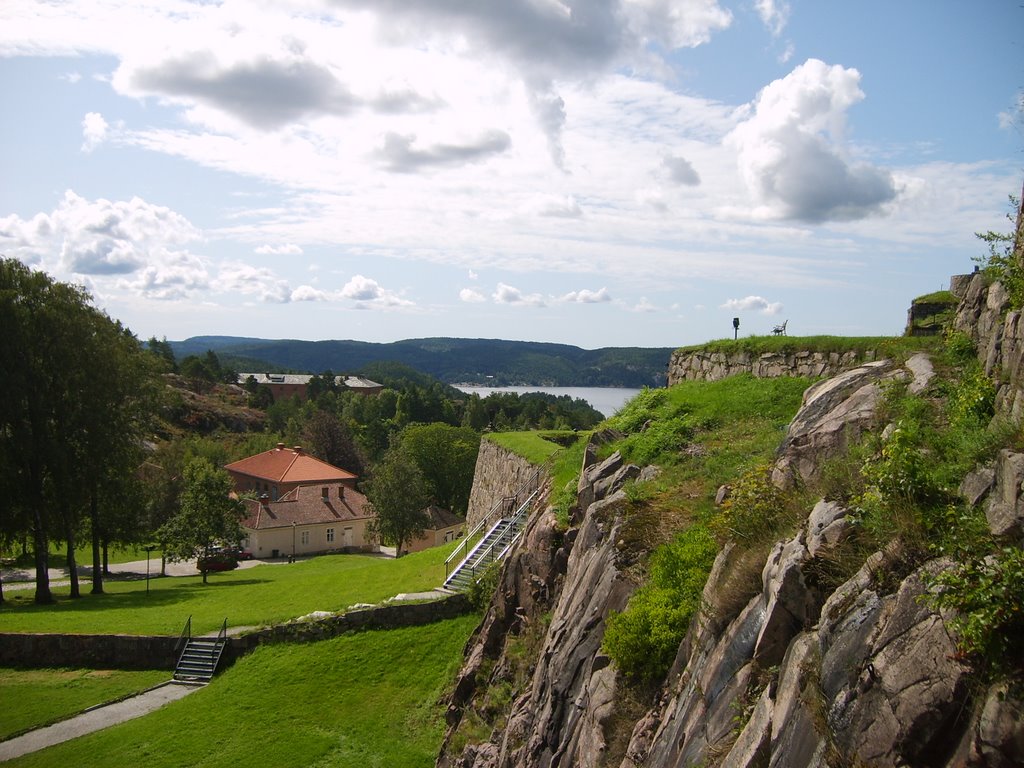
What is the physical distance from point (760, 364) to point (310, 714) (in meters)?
12.8

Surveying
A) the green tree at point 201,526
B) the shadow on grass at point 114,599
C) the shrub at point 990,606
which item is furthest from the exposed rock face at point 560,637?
the green tree at point 201,526

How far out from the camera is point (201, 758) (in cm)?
1536

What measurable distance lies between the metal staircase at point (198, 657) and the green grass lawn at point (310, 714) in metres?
0.67

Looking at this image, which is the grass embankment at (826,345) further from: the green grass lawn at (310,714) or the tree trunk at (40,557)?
the tree trunk at (40,557)

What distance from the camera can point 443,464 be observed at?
63.3 m

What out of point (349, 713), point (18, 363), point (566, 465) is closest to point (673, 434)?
point (566, 465)

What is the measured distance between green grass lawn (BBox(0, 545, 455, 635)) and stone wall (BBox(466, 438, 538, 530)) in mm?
3358

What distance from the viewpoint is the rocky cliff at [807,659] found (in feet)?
14.5

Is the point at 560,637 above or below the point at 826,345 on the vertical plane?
below

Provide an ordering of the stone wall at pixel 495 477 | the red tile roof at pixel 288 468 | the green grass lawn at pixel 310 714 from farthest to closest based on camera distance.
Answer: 1. the red tile roof at pixel 288 468
2. the stone wall at pixel 495 477
3. the green grass lawn at pixel 310 714

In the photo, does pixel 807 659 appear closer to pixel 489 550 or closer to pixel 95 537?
pixel 489 550

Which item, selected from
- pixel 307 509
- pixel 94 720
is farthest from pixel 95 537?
pixel 307 509

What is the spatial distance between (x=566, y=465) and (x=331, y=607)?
797 centimetres

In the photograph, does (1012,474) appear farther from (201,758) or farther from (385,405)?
(385,405)
